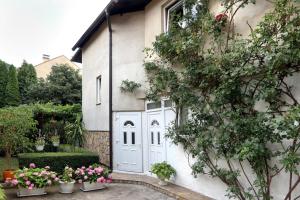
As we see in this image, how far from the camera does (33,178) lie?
955 cm

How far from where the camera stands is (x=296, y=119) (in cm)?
516

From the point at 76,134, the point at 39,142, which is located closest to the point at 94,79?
the point at 76,134

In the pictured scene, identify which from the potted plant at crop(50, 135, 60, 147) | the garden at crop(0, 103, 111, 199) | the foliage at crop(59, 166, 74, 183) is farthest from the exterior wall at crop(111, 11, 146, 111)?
the potted plant at crop(50, 135, 60, 147)

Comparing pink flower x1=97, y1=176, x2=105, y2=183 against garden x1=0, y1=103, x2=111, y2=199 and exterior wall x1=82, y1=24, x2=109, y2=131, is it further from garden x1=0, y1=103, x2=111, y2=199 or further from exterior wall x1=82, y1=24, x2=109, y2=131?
exterior wall x1=82, y1=24, x2=109, y2=131

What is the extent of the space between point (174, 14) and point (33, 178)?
653cm

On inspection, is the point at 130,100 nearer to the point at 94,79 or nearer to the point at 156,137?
the point at 156,137

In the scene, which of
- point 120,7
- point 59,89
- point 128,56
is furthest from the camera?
point 59,89

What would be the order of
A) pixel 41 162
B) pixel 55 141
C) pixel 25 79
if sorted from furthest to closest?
pixel 25 79
pixel 55 141
pixel 41 162

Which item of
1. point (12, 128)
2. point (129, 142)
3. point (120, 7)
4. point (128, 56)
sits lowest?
point (129, 142)

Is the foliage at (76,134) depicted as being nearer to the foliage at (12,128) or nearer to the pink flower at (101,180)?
the foliage at (12,128)

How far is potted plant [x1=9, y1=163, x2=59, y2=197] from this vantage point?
368 inches

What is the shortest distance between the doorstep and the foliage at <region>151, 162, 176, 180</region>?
31 centimetres

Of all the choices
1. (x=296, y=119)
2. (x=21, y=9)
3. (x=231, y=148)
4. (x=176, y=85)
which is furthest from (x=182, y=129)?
(x=21, y=9)

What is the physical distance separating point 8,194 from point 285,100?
330 inches
